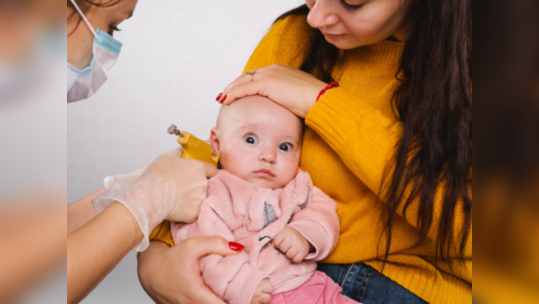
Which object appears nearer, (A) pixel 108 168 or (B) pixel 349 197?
(B) pixel 349 197

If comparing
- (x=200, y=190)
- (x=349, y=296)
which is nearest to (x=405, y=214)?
(x=349, y=296)

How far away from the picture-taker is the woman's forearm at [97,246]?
2.92 feet

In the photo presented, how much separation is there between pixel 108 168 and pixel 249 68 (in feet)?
4.32

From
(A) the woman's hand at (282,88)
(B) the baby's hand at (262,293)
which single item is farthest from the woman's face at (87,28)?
(B) the baby's hand at (262,293)

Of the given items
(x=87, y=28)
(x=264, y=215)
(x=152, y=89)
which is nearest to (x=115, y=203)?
(x=264, y=215)

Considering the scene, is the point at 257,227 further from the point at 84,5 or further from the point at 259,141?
the point at 84,5

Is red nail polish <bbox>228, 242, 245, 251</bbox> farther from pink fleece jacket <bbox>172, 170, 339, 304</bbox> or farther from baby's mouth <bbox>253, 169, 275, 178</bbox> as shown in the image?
baby's mouth <bbox>253, 169, 275, 178</bbox>

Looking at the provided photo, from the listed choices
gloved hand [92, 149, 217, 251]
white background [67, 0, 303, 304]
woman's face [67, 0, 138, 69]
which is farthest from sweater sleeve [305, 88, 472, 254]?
white background [67, 0, 303, 304]

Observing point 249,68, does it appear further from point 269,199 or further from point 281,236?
point 281,236

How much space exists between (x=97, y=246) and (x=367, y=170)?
2.27 ft

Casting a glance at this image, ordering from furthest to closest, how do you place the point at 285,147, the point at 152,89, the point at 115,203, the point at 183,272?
the point at 152,89 → the point at 285,147 → the point at 183,272 → the point at 115,203

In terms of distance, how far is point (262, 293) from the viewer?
1.21 meters

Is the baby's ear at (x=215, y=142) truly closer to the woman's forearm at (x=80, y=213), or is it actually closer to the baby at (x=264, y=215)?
the baby at (x=264, y=215)

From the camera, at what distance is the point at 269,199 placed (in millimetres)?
1394
